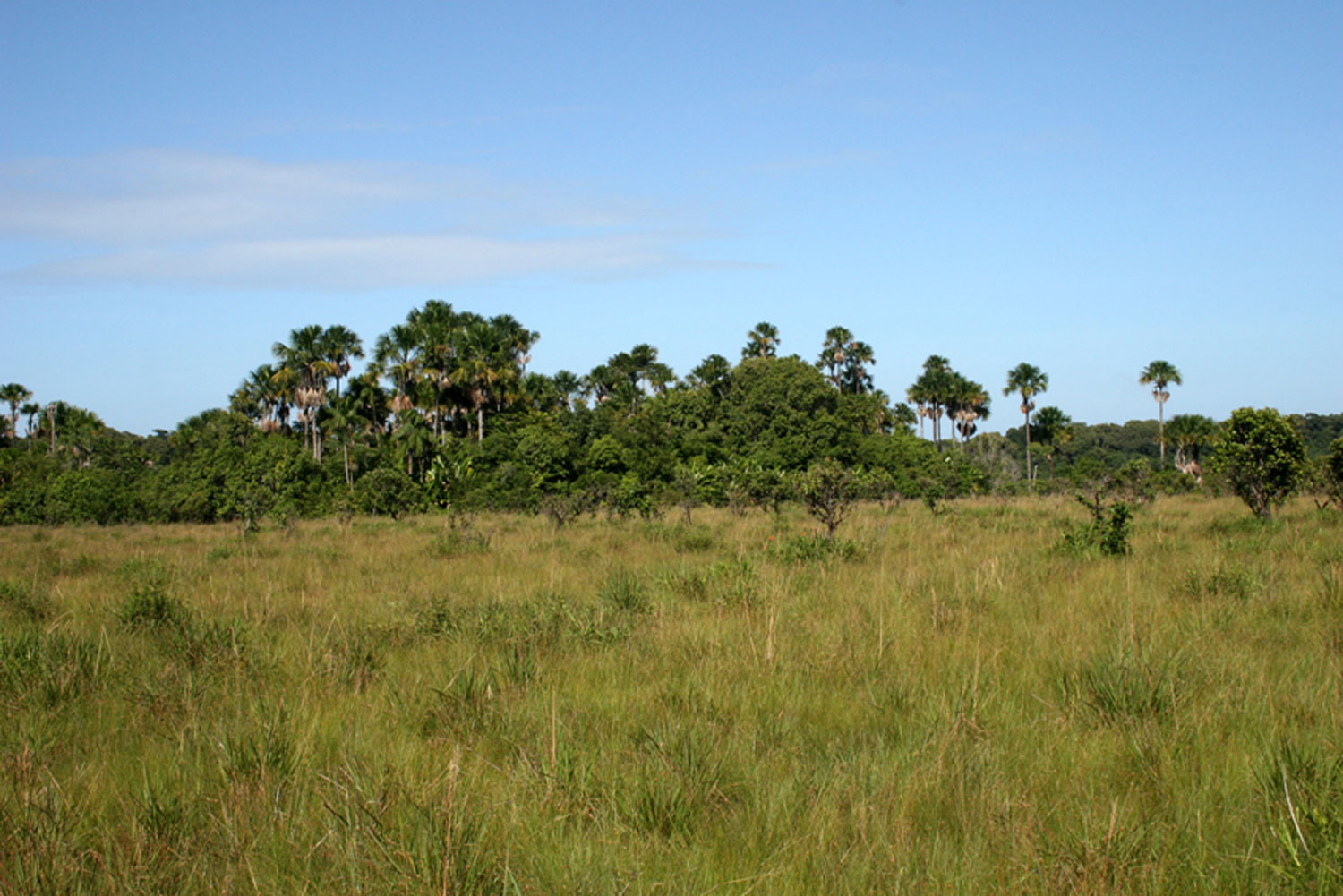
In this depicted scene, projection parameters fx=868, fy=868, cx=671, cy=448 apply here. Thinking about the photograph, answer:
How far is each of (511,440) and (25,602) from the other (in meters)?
40.4

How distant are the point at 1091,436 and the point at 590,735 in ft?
398

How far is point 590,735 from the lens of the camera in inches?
167

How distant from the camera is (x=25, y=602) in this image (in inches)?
355

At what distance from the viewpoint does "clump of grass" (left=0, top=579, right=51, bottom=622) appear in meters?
8.48

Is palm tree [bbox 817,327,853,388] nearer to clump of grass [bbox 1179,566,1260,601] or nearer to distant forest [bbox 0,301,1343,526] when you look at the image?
distant forest [bbox 0,301,1343,526]

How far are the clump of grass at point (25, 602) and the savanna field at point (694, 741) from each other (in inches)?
4.9

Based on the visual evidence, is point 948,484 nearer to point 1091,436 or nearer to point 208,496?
point 208,496

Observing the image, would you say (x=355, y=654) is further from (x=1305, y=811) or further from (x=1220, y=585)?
(x=1220, y=585)

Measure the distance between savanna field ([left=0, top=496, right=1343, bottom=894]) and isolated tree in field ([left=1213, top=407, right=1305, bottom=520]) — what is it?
10.3 metres

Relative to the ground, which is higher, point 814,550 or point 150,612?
point 814,550

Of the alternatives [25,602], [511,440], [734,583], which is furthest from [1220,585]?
[511,440]

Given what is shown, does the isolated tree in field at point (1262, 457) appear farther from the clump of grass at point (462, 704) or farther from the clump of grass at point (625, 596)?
the clump of grass at point (462, 704)

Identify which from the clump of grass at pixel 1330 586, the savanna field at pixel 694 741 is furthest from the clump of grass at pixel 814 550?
the clump of grass at pixel 1330 586

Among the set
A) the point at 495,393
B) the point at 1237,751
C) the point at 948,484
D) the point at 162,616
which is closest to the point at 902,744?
the point at 1237,751
